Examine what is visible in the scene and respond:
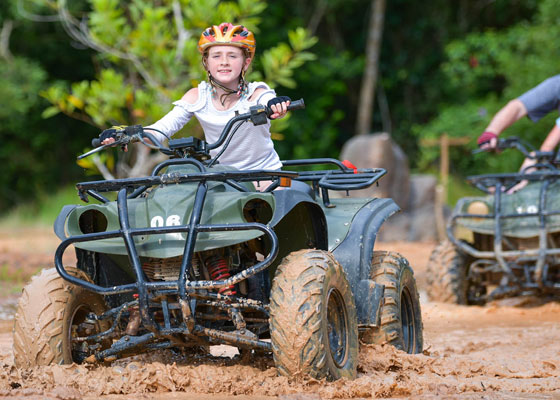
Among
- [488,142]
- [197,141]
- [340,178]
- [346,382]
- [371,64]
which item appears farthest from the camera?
[371,64]

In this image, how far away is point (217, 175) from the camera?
3.77 metres

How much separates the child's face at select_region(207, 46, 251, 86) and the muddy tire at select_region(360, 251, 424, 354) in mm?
1211

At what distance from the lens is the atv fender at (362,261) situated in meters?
4.52

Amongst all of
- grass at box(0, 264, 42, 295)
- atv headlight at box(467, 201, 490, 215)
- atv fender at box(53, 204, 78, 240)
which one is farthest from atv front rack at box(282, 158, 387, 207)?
grass at box(0, 264, 42, 295)

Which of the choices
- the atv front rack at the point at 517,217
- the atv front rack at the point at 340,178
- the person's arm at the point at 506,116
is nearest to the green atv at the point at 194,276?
the atv front rack at the point at 340,178

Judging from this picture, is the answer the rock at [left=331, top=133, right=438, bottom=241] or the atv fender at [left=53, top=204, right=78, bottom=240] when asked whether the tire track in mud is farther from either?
the rock at [left=331, top=133, right=438, bottom=241]

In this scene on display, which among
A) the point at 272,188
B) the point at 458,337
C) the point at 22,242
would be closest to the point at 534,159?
the point at 458,337

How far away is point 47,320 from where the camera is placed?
3918 millimetres

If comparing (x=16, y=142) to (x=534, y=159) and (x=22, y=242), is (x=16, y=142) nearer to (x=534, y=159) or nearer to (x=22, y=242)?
(x=22, y=242)

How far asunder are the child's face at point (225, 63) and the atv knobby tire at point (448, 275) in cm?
377

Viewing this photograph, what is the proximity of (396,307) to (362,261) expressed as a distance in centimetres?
36

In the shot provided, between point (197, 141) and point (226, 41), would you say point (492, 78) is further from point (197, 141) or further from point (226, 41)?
point (197, 141)

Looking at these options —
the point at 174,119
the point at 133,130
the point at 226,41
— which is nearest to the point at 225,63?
the point at 226,41

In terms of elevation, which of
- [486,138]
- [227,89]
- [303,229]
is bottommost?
[303,229]
